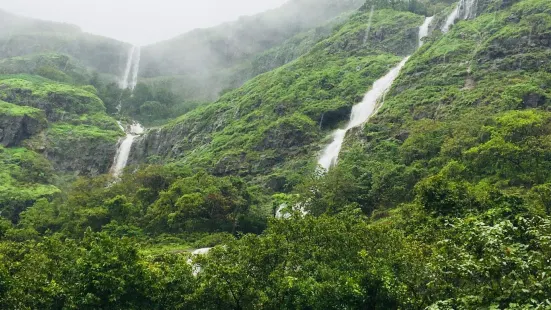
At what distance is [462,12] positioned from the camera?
89000mm

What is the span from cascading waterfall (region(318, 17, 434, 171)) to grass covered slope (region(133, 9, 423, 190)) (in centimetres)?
144

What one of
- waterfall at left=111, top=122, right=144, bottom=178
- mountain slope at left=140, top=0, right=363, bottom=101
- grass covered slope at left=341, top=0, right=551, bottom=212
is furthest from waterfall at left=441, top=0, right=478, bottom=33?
mountain slope at left=140, top=0, right=363, bottom=101

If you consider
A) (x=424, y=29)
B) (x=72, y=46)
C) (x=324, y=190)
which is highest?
(x=424, y=29)

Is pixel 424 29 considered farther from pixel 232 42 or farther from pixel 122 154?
pixel 232 42

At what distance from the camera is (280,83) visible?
92.6 meters

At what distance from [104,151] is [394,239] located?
248 feet

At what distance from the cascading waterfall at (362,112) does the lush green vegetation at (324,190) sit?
1942mm

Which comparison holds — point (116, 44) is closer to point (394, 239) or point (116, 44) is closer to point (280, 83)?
point (280, 83)

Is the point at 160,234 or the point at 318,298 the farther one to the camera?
the point at 160,234

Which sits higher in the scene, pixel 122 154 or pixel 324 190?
pixel 324 190

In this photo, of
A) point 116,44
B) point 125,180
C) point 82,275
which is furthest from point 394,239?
point 116,44

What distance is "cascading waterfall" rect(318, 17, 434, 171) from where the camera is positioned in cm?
6400

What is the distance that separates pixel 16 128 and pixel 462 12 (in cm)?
8299

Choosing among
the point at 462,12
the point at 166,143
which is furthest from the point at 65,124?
the point at 462,12
